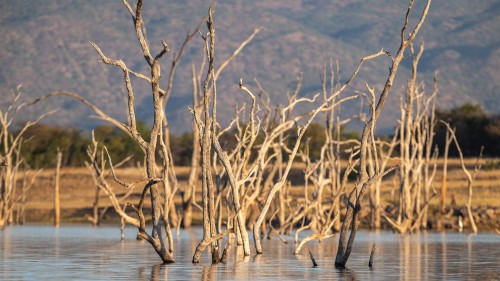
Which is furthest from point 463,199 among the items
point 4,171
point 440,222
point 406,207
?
point 4,171

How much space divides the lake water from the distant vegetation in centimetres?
4465

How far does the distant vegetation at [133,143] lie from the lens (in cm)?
8731

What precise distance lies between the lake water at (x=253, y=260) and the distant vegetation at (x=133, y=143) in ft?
146

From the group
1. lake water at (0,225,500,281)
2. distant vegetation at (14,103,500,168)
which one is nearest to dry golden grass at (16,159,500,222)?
distant vegetation at (14,103,500,168)

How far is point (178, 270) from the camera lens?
24062 mm

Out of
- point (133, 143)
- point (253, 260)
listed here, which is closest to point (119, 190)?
point (133, 143)

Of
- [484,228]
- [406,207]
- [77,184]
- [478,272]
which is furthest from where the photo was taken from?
[77,184]

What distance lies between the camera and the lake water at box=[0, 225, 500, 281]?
22.8 metres

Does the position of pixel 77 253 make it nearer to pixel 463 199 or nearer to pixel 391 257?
pixel 391 257

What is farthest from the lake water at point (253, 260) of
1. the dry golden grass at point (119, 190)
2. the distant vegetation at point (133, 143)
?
the distant vegetation at point (133, 143)

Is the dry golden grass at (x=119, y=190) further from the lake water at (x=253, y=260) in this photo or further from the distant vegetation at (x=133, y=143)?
the lake water at (x=253, y=260)

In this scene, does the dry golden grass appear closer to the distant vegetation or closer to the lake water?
the distant vegetation

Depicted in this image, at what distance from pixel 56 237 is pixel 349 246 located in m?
18.3

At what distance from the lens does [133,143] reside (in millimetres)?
94312
